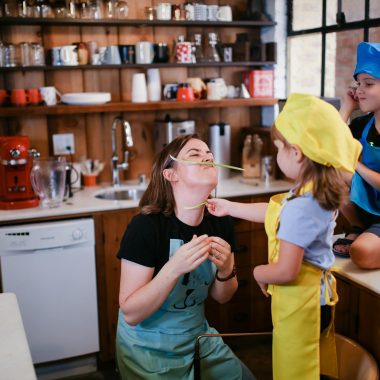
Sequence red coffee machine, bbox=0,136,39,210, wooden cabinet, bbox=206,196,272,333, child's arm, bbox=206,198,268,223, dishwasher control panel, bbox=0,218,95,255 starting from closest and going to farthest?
child's arm, bbox=206,198,268,223 → dishwasher control panel, bbox=0,218,95,255 → red coffee machine, bbox=0,136,39,210 → wooden cabinet, bbox=206,196,272,333

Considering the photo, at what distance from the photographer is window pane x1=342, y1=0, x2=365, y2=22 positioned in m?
3.19

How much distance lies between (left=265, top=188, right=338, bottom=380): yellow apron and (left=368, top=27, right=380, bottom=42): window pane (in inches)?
79.2

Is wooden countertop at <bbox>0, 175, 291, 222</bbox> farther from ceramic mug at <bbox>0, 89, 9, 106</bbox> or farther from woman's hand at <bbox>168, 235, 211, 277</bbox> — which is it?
woman's hand at <bbox>168, 235, 211, 277</bbox>

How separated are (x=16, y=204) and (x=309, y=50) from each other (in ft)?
6.88

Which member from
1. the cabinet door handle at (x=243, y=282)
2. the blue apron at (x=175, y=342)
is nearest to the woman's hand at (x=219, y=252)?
the blue apron at (x=175, y=342)

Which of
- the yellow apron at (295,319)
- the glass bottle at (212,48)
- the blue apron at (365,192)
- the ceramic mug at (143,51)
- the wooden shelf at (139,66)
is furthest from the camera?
the glass bottle at (212,48)

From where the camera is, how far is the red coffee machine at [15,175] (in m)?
3.01

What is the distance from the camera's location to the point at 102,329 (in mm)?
3160

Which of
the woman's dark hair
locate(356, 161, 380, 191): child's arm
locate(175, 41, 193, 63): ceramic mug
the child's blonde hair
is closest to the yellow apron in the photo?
the child's blonde hair

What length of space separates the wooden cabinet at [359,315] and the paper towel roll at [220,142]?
182cm

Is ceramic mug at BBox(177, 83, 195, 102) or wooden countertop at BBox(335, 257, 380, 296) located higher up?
ceramic mug at BBox(177, 83, 195, 102)

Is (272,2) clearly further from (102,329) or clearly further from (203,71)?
(102,329)

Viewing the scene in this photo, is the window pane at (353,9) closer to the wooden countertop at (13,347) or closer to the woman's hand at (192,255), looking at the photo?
the woman's hand at (192,255)

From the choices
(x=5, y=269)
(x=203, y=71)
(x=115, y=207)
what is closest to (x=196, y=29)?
(x=203, y=71)
